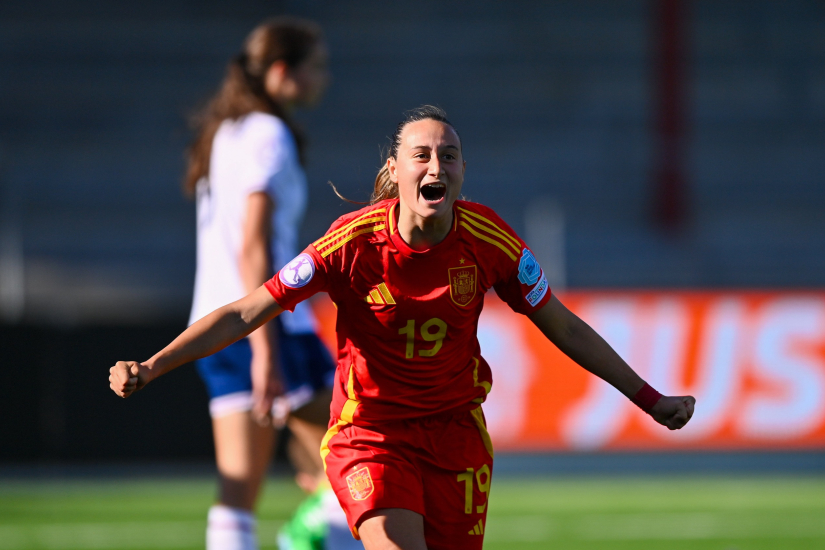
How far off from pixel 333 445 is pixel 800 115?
14.4m

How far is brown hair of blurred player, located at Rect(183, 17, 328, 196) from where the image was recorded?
4.14m

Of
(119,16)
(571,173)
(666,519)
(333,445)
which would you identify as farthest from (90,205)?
(333,445)

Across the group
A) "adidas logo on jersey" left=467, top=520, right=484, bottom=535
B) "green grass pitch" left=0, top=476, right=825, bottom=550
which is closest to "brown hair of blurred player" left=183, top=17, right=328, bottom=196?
"adidas logo on jersey" left=467, top=520, right=484, bottom=535

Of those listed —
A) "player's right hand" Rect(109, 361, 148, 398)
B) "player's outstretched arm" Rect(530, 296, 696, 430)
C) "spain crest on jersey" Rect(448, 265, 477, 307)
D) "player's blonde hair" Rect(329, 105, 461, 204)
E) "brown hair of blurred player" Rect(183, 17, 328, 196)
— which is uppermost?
"brown hair of blurred player" Rect(183, 17, 328, 196)

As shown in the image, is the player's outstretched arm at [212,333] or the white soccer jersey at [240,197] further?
the white soccer jersey at [240,197]

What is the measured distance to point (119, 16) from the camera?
16.7 metres

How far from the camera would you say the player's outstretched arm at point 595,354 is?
324cm

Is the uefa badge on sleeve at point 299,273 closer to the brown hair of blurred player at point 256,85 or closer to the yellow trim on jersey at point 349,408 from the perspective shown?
the yellow trim on jersey at point 349,408

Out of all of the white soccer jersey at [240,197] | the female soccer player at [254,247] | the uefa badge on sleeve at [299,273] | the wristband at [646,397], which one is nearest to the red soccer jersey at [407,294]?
the uefa badge on sleeve at [299,273]

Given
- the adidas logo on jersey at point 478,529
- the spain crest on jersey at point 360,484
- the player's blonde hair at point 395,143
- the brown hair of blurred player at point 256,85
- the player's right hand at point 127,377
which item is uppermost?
the brown hair of blurred player at point 256,85

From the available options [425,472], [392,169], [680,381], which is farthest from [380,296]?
[680,381]

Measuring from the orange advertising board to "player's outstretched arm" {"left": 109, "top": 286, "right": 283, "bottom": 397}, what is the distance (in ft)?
19.3

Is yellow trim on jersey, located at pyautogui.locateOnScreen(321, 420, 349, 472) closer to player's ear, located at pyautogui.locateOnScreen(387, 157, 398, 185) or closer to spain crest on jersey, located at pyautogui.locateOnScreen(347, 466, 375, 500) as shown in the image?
spain crest on jersey, located at pyautogui.locateOnScreen(347, 466, 375, 500)

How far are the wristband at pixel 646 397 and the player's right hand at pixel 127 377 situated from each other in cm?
136
